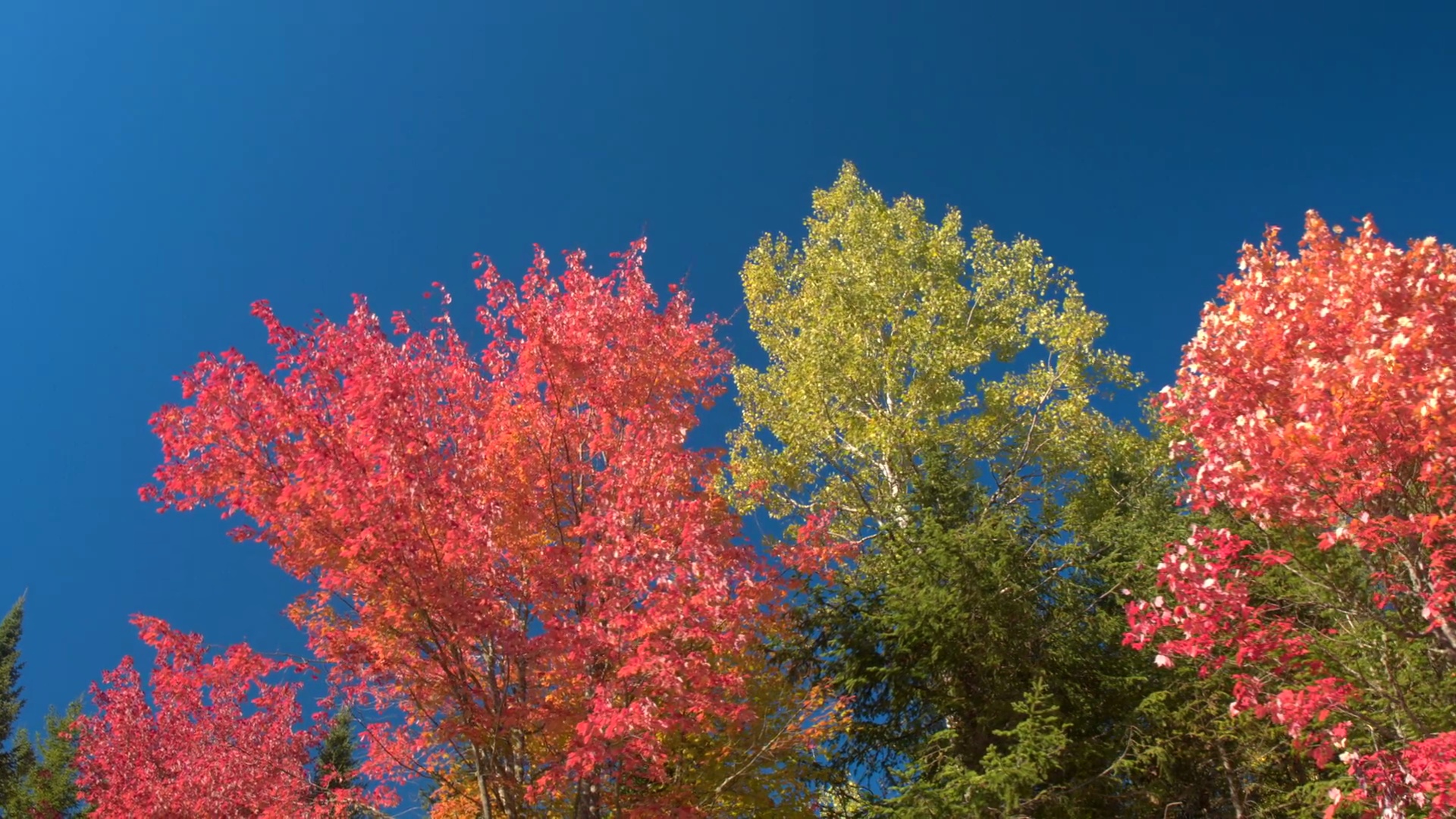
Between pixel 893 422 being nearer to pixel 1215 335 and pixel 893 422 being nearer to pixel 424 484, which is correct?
pixel 1215 335

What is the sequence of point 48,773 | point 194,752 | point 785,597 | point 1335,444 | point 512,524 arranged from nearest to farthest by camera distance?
1. point 1335,444
2. point 512,524
3. point 785,597
4. point 194,752
5. point 48,773

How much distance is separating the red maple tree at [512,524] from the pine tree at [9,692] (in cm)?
2264

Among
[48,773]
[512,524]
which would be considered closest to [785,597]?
[512,524]

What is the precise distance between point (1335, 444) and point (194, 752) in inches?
478

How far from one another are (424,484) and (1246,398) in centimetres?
574

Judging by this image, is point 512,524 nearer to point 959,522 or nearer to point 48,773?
point 959,522

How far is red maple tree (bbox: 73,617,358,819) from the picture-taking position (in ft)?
26.9

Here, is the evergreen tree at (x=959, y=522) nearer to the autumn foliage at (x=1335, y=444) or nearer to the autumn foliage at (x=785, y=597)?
the autumn foliage at (x=785, y=597)

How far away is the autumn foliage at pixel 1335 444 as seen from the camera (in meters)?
4.63

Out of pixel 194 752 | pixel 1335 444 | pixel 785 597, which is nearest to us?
pixel 1335 444

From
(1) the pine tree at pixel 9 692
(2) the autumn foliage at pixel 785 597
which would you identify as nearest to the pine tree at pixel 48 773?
(1) the pine tree at pixel 9 692

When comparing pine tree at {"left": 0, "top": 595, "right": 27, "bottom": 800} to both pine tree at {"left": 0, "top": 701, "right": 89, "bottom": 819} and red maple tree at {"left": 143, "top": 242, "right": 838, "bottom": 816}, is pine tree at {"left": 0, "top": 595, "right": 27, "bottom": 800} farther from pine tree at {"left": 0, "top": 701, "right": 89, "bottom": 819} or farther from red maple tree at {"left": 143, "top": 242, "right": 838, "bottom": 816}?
red maple tree at {"left": 143, "top": 242, "right": 838, "bottom": 816}

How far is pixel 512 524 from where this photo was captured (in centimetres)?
688

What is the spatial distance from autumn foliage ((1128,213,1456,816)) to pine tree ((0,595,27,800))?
28.8 metres
